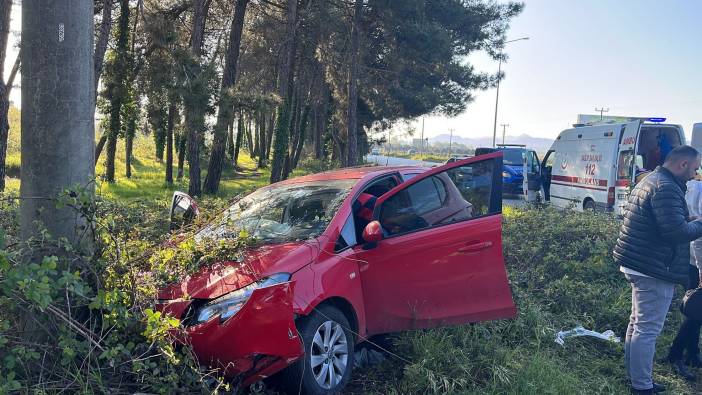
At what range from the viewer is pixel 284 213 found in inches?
177

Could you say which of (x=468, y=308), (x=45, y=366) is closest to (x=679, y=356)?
(x=468, y=308)

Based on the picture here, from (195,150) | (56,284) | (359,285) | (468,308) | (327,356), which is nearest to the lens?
(56,284)

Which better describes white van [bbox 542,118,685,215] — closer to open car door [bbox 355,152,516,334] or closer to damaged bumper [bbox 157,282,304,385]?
open car door [bbox 355,152,516,334]

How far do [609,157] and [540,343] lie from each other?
7867mm

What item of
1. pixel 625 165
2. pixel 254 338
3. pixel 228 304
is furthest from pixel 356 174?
pixel 625 165

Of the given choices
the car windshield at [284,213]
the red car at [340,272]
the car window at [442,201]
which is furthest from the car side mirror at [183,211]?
the car window at [442,201]

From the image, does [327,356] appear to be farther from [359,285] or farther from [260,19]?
[260,19]

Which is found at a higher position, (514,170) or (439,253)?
(514,170)

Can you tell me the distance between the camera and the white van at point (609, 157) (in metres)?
10.9

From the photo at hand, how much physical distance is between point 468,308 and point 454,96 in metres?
19.4

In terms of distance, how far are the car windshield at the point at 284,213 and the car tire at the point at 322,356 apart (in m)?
0.68

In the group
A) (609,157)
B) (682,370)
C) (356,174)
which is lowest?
(682,370)

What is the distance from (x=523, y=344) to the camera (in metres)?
4.84

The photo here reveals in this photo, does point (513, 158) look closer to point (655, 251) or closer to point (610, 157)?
point (610, 157)
